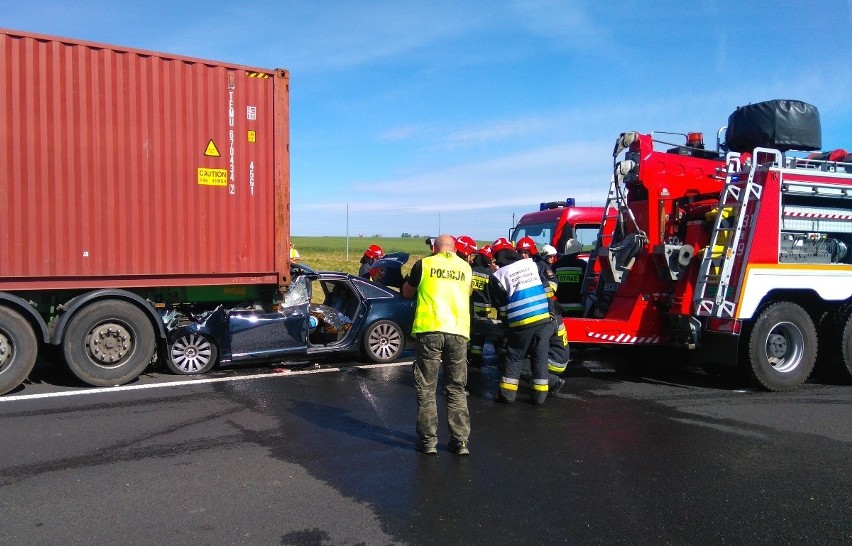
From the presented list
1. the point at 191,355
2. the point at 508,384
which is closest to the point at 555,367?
the point at 508,384

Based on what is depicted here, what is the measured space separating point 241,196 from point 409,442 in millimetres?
4175

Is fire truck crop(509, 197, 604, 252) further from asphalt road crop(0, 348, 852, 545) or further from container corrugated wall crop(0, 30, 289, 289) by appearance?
container corrugated wall crop(0, 30, 289, 289)

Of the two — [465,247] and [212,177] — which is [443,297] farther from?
[212,177]

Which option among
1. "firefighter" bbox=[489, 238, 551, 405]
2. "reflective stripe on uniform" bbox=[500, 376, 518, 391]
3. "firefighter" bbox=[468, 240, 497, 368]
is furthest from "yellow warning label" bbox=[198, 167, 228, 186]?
"reflective stripe on uniform" bbox=[500, 376, 518, 391]

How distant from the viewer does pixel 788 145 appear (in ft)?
29.5

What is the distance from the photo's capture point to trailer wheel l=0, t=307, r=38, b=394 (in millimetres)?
7078

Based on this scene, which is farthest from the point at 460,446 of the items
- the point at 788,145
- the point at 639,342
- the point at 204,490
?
the point at 788,145

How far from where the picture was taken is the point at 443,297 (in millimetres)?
5328

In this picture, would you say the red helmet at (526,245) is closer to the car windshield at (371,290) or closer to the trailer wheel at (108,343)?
the car windshield at (371,290)

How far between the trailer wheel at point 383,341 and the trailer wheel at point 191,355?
1950 mm

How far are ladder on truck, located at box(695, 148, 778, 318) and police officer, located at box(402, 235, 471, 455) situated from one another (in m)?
3.63

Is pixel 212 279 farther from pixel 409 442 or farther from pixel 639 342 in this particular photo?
pixel 639 342

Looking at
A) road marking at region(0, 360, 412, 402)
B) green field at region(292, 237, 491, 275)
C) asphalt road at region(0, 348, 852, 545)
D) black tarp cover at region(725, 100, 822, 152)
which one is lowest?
road marking at region(0, 360, 412, 402)

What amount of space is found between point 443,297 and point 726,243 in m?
4.06
